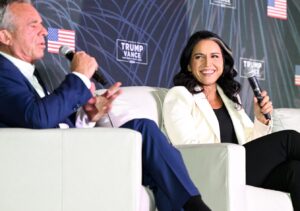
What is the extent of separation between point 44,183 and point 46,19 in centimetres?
135

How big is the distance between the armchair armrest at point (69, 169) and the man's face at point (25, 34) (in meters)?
0.53

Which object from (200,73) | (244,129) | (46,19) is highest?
(46,19)

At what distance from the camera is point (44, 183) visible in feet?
7.06

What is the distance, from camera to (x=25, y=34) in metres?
2.61

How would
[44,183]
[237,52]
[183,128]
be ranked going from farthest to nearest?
[237,52]
[183,128]
[44,183]

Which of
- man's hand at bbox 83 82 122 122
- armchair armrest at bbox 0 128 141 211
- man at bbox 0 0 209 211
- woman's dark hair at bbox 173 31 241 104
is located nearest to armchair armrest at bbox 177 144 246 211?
man at bbox 0 0 209 211

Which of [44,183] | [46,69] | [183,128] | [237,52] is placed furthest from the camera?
[237,52]

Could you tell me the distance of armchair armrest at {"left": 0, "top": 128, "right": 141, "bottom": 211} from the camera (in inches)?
84.4

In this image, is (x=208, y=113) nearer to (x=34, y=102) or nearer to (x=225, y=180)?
(x=225, y=180)

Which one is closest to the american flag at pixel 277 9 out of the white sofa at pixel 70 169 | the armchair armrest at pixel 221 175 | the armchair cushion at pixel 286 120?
the armchair cushion at pixel 286 120

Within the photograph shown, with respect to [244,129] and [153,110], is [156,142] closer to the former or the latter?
[153,110]

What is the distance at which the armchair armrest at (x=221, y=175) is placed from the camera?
2.61 metres

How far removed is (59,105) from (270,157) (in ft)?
3.86

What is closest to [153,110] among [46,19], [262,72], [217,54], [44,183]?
[217,54]
